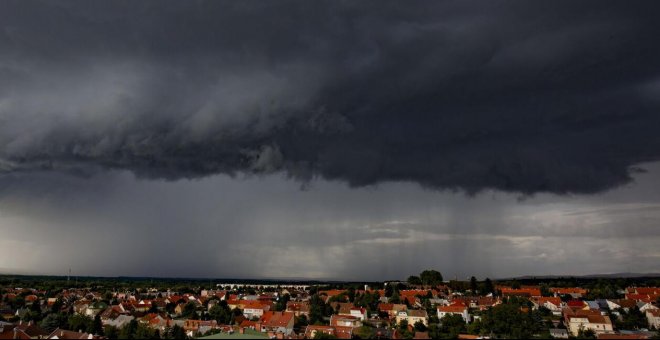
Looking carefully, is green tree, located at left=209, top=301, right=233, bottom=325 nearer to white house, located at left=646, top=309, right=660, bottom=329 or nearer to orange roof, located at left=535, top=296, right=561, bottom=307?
orange roof, located at left=535, top=296, right=561, bottom=307

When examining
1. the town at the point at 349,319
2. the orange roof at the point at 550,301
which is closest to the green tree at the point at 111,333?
the town at the point at 349,319

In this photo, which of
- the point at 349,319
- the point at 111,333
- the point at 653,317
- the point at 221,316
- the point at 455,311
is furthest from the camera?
the point at 455,311

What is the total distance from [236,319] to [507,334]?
45.3 meters

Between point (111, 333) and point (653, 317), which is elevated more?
point (111, 333)

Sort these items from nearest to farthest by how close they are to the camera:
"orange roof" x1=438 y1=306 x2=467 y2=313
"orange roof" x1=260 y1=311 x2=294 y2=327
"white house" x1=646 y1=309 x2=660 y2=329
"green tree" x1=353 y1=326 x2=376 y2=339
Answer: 1. "green tree" x1=353 y1=326 x2=376 y2=339
2. "orange roof" x1=260 y1=311 x2=294 y2=327
3. "white house" x1=646 y1=309 x2=660 y2=329
4. "orange roof" x1=438 y1=306 x2=467 y2=313

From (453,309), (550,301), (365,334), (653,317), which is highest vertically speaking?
(550,301)

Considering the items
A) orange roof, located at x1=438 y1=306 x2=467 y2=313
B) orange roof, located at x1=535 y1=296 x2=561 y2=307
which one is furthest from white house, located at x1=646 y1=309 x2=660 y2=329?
orange roof, located at x1=438 y1=306 x2=467 y2=313

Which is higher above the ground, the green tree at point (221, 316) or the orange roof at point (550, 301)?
the orange roof at point (550, 301)

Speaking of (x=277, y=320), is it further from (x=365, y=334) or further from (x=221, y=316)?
(x=365, y=334)

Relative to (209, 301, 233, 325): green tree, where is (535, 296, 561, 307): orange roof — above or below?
above

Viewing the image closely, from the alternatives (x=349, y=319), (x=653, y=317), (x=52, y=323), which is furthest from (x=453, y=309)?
(x=52, y=323)

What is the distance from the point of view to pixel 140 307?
354 ft

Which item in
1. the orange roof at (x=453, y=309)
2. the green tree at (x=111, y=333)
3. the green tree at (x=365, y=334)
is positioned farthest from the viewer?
the orange roof at (x=453, y=309)

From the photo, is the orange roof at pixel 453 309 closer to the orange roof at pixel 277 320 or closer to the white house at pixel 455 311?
the white house at pixel 455 311
